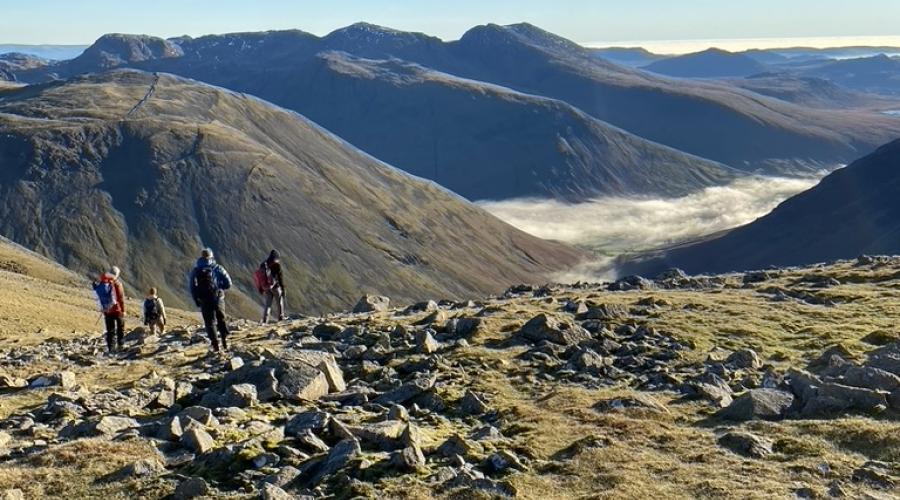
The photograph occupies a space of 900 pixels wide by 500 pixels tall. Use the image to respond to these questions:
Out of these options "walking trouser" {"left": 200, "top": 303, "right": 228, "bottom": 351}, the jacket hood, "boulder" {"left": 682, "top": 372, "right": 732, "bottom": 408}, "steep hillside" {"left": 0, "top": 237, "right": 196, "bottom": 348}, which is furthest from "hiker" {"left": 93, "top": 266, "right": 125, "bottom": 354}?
"boulder" {"left": 682, "top": 372, "right": 732, "bottom": 408}

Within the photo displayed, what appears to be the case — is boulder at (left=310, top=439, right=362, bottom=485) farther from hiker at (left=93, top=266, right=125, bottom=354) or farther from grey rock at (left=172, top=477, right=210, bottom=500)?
hiker at (left=93, top=266, right=125, bottom=354)

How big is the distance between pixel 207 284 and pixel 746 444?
17.8 meters

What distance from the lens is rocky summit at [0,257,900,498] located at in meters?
15.1

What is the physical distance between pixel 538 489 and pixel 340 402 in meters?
6.75

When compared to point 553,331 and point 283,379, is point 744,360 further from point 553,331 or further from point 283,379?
point 283,379

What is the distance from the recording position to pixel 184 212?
161m

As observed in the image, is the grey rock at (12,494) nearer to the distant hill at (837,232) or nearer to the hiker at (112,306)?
the hiker at (112,306)

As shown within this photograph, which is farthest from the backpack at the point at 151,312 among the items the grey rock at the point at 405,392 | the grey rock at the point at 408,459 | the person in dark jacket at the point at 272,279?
the grey rock at the point at 408,459

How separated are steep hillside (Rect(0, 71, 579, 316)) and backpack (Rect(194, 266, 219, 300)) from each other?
320 feet

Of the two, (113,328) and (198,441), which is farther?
(113,328)

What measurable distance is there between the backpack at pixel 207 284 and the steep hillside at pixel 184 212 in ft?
320

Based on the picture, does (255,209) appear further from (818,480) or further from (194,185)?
(818,480)

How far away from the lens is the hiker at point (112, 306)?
1230 inches

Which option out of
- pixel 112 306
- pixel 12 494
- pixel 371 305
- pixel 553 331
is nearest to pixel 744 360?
pixel 553 331
